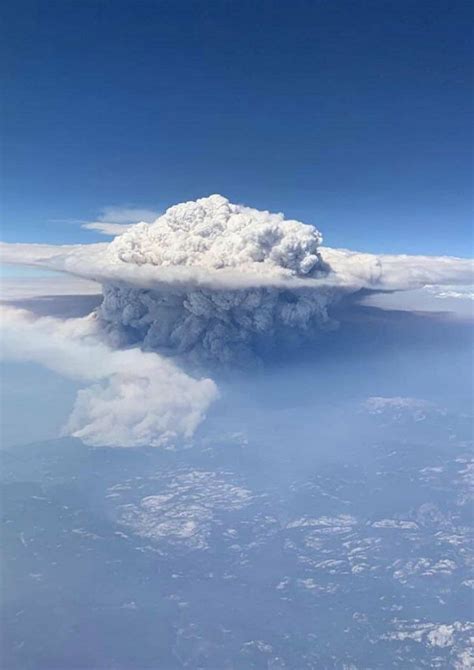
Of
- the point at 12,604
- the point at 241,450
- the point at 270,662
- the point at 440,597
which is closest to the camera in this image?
the point at 270,662

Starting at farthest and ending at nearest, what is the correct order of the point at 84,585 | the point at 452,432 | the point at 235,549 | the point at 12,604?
the point at 452,432
the point at 235,549
the point at 84,585
the point at 12,604

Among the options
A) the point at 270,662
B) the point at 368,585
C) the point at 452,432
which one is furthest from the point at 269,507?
the point at 452,432

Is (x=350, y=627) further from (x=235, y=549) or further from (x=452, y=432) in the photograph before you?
(x=452, y=432)

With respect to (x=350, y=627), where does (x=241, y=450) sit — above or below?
above

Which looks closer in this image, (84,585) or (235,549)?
(84,585)

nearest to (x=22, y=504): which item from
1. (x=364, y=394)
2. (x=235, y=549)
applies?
(x=235, y=549)

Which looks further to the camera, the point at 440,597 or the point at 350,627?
Answer: the point at 440,597

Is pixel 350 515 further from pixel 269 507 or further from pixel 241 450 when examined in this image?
pixel 241 450

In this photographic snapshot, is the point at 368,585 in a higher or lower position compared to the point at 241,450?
lower

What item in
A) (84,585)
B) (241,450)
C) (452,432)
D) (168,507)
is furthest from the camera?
(452,432)
